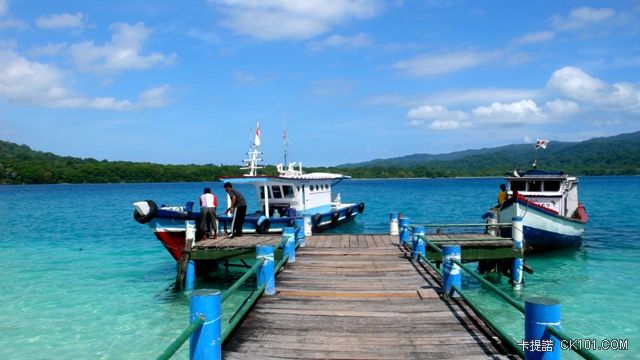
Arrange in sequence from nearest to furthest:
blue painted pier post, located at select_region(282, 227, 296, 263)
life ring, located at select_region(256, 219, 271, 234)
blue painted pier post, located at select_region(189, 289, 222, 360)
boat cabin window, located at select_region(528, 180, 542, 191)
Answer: blue painted pier post, located at select_region(189, 289, 222, 360), blue painted pier post, located at select_region(282, 227, 296, 263), life ring, located at select_region(256, 219, 271, 234), boat cabin window, located at select_region(528, 180, 542, 191)

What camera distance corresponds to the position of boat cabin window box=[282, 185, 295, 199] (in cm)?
2489

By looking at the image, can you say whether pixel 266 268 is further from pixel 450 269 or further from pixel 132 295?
pixel 132 295

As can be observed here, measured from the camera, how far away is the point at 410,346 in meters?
6.27

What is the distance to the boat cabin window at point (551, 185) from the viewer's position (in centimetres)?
2208

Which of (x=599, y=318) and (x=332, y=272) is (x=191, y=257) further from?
(x=599, y=318)

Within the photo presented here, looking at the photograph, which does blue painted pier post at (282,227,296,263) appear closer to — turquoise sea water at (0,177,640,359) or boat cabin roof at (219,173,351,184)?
turquoise sea water at (0,177,640,359)

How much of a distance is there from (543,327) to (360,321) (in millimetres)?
3263

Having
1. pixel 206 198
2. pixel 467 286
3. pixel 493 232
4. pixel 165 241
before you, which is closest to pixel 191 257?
pixel 206 198

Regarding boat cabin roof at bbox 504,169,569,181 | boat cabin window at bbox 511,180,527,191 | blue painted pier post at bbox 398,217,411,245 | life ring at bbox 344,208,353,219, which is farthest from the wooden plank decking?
life ring at bbox 344,208,353,219

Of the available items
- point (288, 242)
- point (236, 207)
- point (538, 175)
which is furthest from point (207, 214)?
point (538, 175)

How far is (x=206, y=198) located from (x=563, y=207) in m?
16.7

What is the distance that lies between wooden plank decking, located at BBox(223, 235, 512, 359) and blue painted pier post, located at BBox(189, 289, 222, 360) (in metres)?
0.90

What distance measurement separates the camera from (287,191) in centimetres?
2500

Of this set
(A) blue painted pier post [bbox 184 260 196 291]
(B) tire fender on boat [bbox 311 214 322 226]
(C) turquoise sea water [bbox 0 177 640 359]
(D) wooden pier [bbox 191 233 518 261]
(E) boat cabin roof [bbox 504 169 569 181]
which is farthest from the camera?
(B) tire fender on boat [bbox 311 214 322 226]
